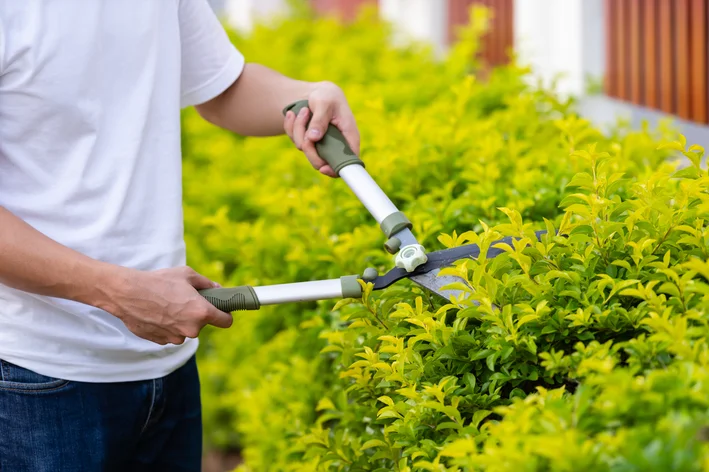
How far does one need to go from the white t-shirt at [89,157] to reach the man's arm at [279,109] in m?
0.31

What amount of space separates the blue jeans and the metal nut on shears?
641 mm

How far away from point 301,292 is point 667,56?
10.0 feet

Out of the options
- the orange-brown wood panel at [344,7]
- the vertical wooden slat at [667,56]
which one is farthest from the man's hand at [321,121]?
the orange-brown wood panel at [344,7]

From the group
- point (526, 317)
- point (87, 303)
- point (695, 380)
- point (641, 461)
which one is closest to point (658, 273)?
point (526, 317)

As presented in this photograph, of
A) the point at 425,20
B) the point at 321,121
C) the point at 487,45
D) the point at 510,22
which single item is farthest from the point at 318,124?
the point at 425,20

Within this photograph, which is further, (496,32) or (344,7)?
(344,7)

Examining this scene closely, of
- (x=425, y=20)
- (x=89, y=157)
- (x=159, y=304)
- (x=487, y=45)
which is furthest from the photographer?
(x=425, y=20)

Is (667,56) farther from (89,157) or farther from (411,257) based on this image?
(89,157)

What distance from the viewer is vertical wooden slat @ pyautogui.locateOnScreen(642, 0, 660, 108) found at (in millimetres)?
4238

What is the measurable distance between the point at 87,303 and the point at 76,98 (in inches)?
16.6

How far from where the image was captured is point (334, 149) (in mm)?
1981

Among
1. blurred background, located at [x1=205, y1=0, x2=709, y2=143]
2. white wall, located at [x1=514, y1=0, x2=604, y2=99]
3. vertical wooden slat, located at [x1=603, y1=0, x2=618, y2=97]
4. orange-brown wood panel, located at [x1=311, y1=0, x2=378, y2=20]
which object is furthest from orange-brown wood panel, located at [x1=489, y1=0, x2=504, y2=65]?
orange-brown wood panel, located at [x1=311, y1=0, x2=378, y2=20]

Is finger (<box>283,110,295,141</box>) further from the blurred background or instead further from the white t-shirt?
the blurred background

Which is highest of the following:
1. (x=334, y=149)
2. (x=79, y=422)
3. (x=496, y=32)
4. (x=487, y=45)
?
(x=334, y=149)
